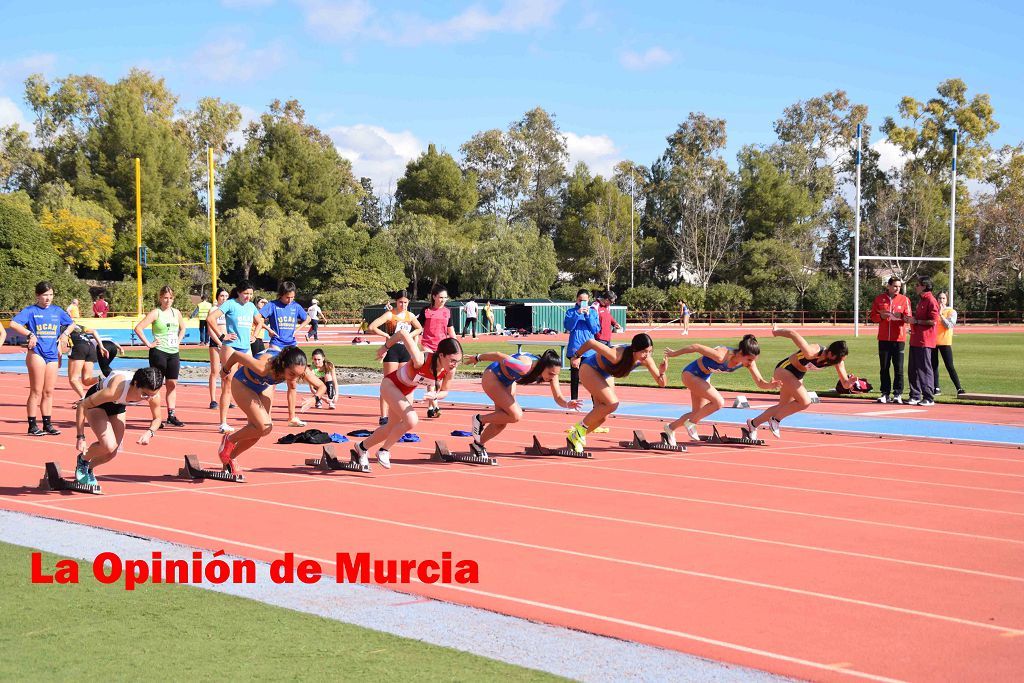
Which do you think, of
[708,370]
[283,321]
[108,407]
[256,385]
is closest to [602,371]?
[708,370]

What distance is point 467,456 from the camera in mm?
12070

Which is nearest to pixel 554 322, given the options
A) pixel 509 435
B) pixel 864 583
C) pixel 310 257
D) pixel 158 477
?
pixel 310 257

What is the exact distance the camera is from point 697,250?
80.6 metres

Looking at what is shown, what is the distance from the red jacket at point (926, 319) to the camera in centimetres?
1847

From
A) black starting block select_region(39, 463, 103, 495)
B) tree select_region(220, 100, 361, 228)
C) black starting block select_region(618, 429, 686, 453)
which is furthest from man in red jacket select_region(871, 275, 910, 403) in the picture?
tree select_region(220, 100, 361, 228)

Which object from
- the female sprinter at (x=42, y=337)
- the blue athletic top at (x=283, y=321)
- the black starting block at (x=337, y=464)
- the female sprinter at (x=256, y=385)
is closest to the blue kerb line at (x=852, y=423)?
the blue athletic top at (x=283, y=321)

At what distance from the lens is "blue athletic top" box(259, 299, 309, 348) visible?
588 inches

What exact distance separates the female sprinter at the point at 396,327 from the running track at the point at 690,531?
3.46 feet

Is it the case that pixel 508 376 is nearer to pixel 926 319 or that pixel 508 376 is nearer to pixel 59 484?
pixel 59 484

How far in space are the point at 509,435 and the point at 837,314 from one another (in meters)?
57.1

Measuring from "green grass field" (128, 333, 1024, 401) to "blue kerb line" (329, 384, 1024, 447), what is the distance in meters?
3.40

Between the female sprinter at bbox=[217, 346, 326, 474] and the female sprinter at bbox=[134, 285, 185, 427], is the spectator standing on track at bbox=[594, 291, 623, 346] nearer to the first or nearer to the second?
the female sprinter at bbox=[134, 285, 185, 427]

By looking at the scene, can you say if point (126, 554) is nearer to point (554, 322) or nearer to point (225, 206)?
point (554, 322)

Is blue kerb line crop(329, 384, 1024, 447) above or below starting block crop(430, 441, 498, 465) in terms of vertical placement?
below
